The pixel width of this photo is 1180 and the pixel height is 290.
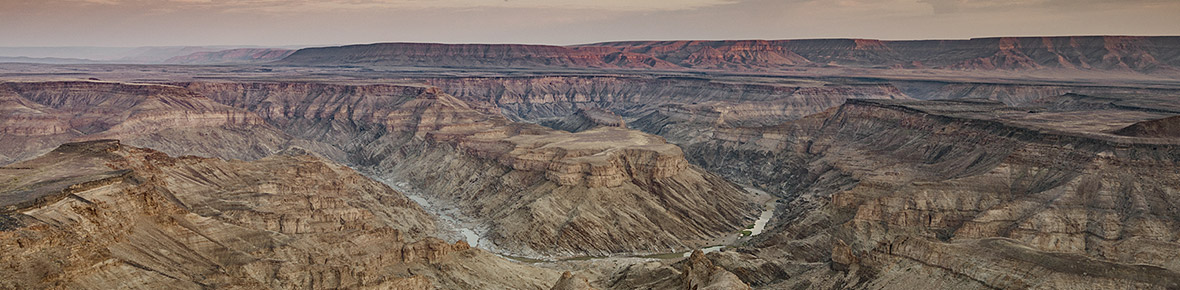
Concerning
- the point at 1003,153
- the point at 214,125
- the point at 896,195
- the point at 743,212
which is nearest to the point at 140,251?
the point at 896,195

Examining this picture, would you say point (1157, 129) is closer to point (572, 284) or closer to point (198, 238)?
point (572, 284)

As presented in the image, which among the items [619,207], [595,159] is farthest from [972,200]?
[595,159]

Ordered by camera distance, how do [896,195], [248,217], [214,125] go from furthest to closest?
[214,125] → [896,195] → [248,217]

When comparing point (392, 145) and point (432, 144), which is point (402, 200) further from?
point (392, 145)

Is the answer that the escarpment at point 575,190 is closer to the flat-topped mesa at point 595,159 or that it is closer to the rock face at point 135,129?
the flat-topped mesa at point 595,159

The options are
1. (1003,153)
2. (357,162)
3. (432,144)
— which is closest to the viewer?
(1003,153)

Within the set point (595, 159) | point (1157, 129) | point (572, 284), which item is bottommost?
point (572, 284)
